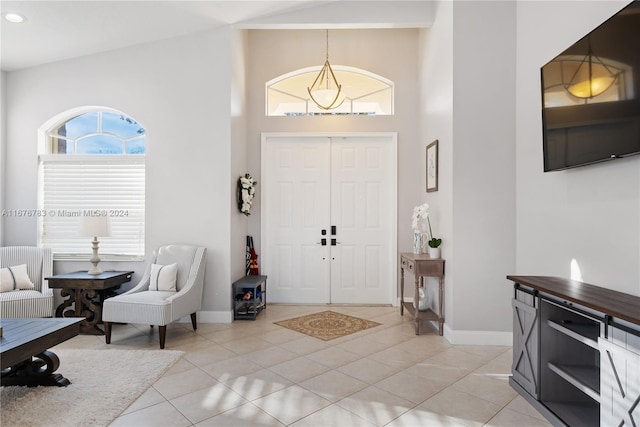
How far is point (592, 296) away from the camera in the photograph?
2.15 m

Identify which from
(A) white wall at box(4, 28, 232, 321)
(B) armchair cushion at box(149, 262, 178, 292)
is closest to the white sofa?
(A) white wall at box(4, 28, 232, 321)

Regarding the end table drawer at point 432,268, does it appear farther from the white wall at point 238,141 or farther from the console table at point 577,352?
the white wall at point 238,141

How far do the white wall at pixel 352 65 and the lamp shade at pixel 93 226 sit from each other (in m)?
1.88

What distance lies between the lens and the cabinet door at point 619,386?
1.68 meters

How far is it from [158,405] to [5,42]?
14.0ft

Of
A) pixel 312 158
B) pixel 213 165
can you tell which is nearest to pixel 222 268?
pixel 213 165

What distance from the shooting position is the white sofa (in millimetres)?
3960

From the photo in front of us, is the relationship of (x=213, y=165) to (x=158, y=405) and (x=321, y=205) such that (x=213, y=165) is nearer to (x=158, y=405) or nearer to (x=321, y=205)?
(x=321, y=205)

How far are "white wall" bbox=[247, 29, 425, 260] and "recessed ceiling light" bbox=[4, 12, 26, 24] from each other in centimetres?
256

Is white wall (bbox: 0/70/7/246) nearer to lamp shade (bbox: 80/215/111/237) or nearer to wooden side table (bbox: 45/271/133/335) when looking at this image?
wooden side table (bbox: 45/271/133/335)

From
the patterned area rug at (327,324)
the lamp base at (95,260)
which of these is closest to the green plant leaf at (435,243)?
the patterned area rug at (327,324)

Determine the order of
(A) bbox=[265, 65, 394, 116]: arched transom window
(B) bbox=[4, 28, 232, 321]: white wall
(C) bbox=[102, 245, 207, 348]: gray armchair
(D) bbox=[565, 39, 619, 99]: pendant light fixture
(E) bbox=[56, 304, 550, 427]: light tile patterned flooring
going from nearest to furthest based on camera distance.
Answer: (D) bbox=[565, 39, 619, 99]: pendant light fixture → (E) bbox=[56, 304, 550, 427]: light tile patterned flooring → (C) bbox=[102, 245, 207, 348]: gray armchair → (B) bbox=[4, 28, 232, 321]: white wall → (A) bbox=[265, 65, 394, 116]: arched transom window

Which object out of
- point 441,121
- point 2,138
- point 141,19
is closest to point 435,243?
point 441,121

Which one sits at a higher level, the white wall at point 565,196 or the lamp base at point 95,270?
the white wall at point 565,196
